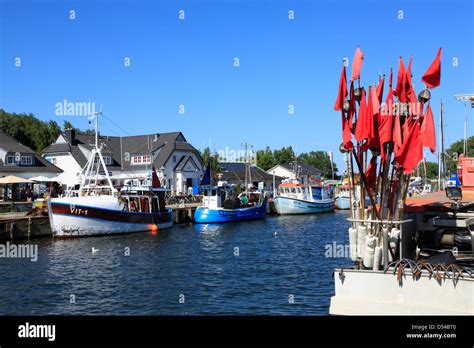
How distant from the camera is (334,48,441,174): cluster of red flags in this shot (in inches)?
407

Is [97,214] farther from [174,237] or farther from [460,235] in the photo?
[460,235]

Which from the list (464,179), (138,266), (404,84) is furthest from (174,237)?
(404,84)

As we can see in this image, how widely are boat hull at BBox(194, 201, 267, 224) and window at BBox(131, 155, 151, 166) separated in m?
23.1

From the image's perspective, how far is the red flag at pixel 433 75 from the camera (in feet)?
34.7

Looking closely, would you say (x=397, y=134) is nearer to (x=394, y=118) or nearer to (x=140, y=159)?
(x=394, y=118)

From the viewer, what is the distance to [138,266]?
2514cm

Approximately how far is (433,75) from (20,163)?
56903 millimetres

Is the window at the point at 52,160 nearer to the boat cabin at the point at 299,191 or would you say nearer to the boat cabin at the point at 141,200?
the boat cabin at the point at 299,191

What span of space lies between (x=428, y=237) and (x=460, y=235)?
1.13 metres

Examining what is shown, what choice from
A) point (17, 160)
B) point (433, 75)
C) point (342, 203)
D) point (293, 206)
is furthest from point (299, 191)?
point (433, 75)

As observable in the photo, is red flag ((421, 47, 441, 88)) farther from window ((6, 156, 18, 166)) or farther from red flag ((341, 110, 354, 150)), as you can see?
window ((6, 156, 18, 166))

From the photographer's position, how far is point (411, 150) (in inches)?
409

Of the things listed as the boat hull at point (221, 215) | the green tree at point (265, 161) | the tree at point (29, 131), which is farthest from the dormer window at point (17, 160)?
the green tree at point (265, 161)

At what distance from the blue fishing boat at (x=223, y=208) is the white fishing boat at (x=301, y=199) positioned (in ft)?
18.0
